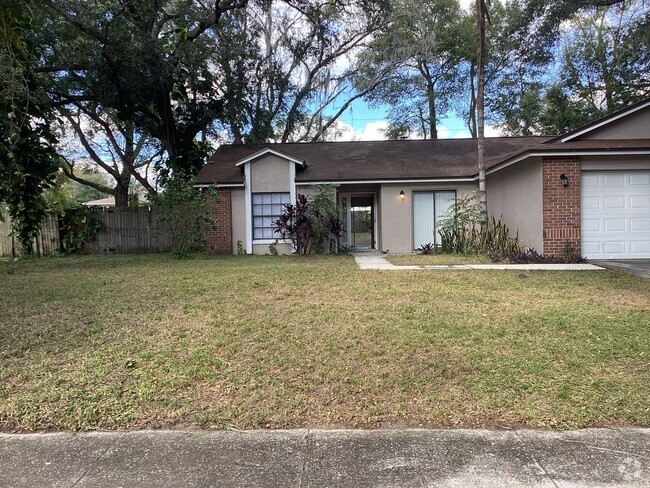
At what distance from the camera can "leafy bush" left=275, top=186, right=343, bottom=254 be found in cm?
1312

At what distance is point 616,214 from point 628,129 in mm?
2610

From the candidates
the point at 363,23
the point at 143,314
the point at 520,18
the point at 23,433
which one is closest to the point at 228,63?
the point at 363,23

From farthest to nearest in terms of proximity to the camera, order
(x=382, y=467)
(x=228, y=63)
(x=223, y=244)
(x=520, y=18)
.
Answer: (x=228, y=63), (x=520, y=18), (x=223, y=244), (x=382, y=467)

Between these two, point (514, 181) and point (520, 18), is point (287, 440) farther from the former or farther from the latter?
point (520, 18)

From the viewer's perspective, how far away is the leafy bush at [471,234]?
1177cm

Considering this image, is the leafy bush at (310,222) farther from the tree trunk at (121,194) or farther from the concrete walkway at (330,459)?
the tree trunk at (121,194)

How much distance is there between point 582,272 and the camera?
8.56 metres

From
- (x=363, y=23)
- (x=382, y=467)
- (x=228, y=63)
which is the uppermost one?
(x=363, y=23)

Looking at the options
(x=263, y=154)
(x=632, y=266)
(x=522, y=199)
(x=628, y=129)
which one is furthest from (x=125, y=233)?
(x=628, y=129)

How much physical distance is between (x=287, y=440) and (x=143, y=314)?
137 inches

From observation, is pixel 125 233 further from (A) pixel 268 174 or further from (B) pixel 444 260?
(B) pixel 444 260

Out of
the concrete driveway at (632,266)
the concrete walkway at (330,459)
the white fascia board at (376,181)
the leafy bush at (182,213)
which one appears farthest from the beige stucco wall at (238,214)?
the concrete walkway at (330,459)

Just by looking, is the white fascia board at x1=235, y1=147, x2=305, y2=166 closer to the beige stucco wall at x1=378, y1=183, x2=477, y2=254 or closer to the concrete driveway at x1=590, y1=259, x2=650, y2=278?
the beige stucco wall at x1=378, y1=183, x2=477, y2=254

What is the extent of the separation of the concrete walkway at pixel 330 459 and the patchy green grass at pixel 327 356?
0.53 feet
